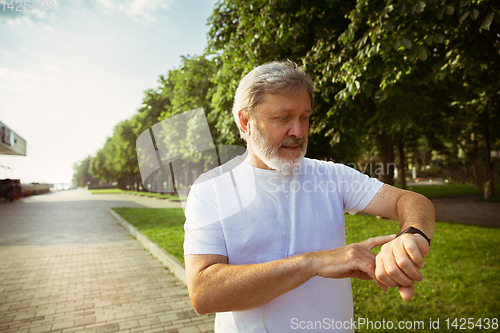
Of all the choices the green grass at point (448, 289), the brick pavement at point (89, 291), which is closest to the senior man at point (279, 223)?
the green grass at point (448, 289)

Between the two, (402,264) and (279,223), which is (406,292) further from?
(279,223)

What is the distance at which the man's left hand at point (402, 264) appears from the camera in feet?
3.56

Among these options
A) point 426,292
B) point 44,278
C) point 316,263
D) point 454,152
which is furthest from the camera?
point 454,152

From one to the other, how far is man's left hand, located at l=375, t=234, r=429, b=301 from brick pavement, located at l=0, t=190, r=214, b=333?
393 centimetres

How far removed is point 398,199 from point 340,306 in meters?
0.59

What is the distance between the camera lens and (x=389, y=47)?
14.4 ft

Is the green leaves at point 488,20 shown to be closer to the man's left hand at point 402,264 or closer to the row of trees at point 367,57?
the row of trees at point 367,57

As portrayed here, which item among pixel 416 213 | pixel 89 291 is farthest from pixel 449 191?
pixel 416 213

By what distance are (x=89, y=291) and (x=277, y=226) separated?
18.7 feet

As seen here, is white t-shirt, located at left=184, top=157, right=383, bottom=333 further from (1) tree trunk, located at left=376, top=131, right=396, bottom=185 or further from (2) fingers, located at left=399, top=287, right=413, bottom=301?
(1) tree trunk, located at left=376, top=131, right=396, bottom=185

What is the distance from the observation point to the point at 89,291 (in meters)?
6.03

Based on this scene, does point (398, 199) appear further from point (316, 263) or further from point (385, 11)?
point (385, 11)

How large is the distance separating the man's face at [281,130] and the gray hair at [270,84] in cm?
3

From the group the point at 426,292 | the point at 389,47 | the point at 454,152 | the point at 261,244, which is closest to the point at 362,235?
the point at 426,292
